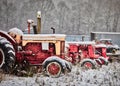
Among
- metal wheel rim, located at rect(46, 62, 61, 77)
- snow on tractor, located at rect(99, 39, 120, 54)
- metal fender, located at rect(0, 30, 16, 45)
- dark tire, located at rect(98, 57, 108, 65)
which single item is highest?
metal fender, located at rect(0, 30, 16, 45)

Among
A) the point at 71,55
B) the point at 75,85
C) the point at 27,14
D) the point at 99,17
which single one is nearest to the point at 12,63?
the point at 75,85

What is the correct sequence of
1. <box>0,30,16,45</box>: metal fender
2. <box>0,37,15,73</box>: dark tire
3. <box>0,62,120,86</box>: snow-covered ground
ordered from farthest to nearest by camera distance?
<box>0,30,16,45</box>: metal fender → <box>0,37,15,73</box>: dark tire → <box>0,62,120,86</box>: snow-covered ground

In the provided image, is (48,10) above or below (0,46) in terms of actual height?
above

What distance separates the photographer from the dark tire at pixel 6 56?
3.65 m

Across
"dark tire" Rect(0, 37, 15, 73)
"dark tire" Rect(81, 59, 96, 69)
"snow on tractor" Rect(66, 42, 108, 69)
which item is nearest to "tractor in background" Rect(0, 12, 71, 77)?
"dark tire" Rect(0, 37, 15, 73)

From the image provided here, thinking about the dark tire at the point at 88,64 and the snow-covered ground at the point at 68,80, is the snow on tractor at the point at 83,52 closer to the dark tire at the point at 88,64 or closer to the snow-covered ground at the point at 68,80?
the dark tire at the point at 88,64

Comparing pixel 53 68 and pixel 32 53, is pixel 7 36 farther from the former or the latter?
pixel 53 68

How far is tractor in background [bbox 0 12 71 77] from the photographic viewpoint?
3678mm

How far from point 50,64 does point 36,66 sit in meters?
0.34

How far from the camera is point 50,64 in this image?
3727 mm

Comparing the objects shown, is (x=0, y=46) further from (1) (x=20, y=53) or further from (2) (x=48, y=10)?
(2) (x=48, y=10)

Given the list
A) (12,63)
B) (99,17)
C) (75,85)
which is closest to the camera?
(75,85)

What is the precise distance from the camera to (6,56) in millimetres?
3668

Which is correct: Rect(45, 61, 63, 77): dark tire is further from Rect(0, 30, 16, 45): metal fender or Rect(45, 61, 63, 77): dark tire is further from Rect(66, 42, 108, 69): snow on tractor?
Rect(66, 42, 108, 69): snow on tractor
